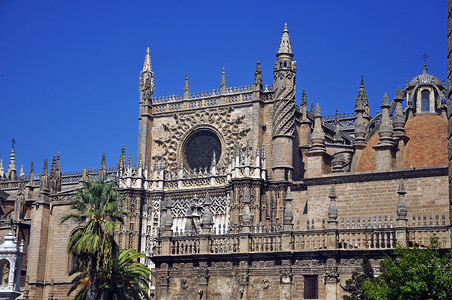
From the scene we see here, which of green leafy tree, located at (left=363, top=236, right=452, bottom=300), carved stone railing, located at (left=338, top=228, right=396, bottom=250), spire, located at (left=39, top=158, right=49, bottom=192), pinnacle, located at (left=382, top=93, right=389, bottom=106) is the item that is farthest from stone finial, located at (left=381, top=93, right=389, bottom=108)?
spire, located at (left=39, top=158, right=49, bottom=192)

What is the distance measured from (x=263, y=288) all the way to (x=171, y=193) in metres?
15.9

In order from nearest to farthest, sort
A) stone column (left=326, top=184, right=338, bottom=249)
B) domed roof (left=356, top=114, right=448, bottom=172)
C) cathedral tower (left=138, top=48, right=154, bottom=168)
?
stone column (left=326, top=184, right=338, bottom=249)
domed roof (left=356, top=114, right=448, bottom=172)
cathedral tower (left=138, top=48, right=154, bottom=168)

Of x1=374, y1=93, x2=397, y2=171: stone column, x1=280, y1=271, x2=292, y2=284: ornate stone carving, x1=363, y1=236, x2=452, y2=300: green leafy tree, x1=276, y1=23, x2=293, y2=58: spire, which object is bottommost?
x1=363, y1=236, x2=452, y2=300: green leafy tree

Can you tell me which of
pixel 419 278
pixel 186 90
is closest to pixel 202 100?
pixel 186 90

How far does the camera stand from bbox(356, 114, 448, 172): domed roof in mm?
42188

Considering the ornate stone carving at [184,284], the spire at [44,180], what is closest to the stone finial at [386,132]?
the ornate stone carving at [184,284]

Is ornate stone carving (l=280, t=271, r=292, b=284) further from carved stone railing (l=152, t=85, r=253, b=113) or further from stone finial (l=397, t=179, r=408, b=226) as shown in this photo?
carved stone railing (l=152, t=85, r=253, b=113)

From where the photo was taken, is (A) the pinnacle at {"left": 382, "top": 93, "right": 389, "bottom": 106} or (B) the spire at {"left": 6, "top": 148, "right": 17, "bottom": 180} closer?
(A) the pinnacle at {"left": 382, "top": 93, "right": 389, "bottom": 106}

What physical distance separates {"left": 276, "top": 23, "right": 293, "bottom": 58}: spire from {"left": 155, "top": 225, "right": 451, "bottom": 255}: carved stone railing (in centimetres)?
1634

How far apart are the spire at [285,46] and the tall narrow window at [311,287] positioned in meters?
19.0

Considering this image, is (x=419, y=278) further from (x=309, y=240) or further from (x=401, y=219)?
(x=309, y=240)

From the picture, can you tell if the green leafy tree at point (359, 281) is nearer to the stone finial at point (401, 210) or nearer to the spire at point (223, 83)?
the stone finial at point (401, 210)

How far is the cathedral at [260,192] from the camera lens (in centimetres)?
3978

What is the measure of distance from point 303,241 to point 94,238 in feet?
31.3
